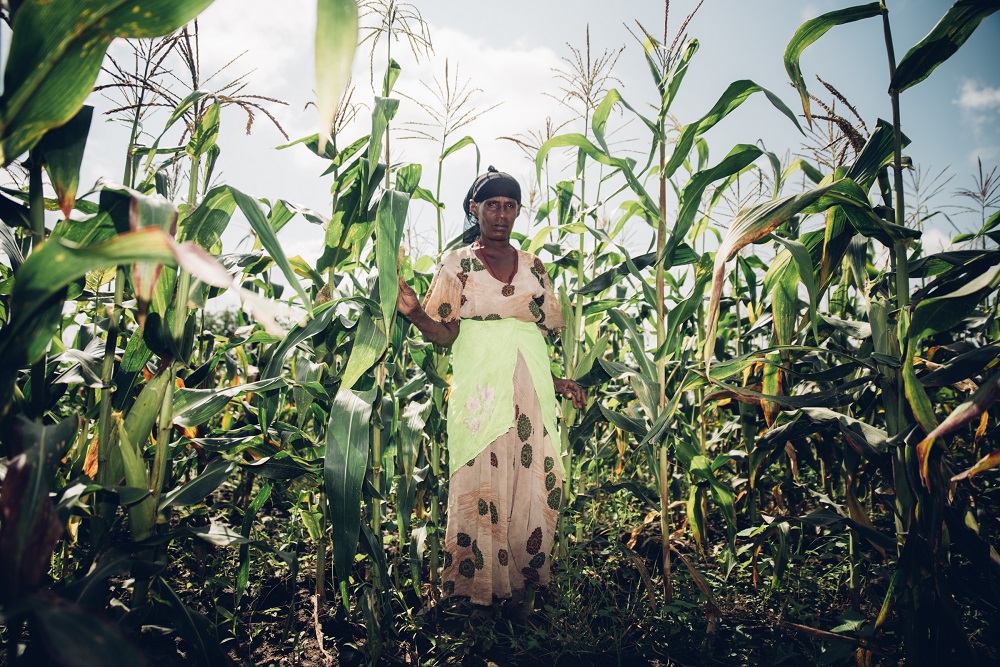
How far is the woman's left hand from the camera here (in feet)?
6.98

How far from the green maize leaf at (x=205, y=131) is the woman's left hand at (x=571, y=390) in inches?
57.9

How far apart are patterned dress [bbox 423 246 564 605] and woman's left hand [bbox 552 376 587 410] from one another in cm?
8

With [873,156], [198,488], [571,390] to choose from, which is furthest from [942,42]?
[198,488]

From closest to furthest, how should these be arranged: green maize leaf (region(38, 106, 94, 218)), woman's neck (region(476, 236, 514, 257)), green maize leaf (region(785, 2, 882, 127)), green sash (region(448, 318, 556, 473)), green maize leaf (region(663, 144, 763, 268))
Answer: green maize leaf (region(38, 106, 94, 218)) → green maize leaf (region(785, 2, 882, 127)) → green maize leaf (region(663, 144, 763, 268)) → green sash (region(448, 318, 556, 473)) → woman's neck (region(476, 236, 514, 257))

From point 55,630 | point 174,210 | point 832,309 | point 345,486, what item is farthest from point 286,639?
point 832,309

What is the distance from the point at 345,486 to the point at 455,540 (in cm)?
85

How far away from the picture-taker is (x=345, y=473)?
129 centimetres

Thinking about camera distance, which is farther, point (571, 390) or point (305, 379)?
point (571, 390)

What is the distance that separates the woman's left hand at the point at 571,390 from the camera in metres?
2.13

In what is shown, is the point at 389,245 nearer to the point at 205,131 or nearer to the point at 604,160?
the point at 205,131

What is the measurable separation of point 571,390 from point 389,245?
109 cm

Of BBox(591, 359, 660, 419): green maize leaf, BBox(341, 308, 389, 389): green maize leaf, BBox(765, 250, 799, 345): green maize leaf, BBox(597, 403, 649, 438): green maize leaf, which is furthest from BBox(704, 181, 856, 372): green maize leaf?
BBox(341, 308, 389, 389): green maize leaf

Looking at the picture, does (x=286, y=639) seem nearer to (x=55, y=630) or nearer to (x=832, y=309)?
(x=55, y=630)

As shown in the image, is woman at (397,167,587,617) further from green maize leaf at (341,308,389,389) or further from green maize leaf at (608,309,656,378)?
green maize leaf at (341,308,389,389)
